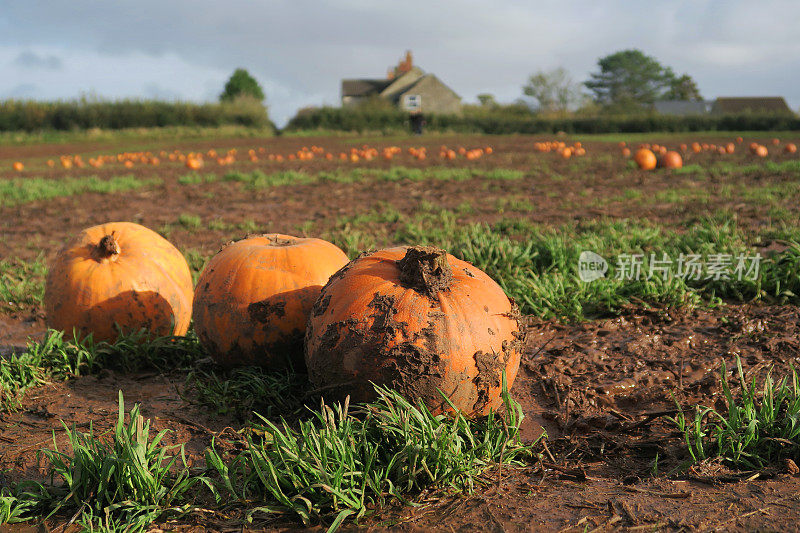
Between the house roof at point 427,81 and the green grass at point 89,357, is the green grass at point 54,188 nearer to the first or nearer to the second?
the green grass at point 89,357

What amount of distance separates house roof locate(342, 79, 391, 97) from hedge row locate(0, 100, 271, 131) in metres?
33.1

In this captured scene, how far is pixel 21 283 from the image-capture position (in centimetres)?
597

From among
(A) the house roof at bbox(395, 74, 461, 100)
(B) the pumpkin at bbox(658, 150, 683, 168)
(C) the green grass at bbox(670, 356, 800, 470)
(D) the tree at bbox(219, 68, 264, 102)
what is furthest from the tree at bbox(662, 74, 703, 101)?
(C) the green grass at bbox(670, 356, 800, 470)

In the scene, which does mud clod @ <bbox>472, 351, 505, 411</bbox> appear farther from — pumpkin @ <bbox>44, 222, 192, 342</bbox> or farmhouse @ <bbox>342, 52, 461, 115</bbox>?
farmhouse @ <bbox>342, 52, 461, 115</bbox>

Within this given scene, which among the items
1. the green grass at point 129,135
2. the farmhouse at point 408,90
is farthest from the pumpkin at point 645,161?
the farmhouse at point 408,90

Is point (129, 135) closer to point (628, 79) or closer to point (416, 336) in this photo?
point (416, 336)

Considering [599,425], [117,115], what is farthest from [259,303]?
[117,115]

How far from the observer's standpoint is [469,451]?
270 cm

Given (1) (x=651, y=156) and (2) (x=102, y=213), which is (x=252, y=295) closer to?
(2) (x=102, y=213)

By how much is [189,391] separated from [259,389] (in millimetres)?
524

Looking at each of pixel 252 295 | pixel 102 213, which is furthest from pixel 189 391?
pixel 102 213

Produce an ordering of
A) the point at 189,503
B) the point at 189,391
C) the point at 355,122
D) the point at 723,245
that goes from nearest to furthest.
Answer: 1. the point at 189,503
2. the point at 189,391
3. the point at 723,245
4. the point at 355,122

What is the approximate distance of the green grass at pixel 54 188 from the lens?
12.0 metres

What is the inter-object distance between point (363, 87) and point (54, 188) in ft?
228
